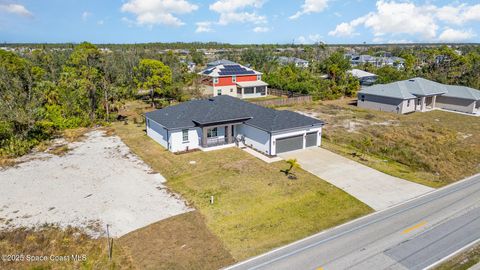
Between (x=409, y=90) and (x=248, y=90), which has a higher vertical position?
(x=409, y=90)

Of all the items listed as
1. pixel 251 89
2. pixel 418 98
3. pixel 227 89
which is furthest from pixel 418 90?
pixel 227 89

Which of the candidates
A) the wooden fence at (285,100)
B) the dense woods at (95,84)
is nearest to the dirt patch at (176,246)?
the dense woods at (95,84)

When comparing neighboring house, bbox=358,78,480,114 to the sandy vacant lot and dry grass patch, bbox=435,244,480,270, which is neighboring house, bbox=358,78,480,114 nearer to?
dry grass patch, bbox=435,244,480,270

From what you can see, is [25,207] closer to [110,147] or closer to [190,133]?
[110,147]

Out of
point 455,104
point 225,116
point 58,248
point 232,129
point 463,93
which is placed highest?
point 463,93

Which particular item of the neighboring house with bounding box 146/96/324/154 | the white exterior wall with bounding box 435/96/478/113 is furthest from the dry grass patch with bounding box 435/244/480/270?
the white exterior wall with bounding box 435/96/478/113

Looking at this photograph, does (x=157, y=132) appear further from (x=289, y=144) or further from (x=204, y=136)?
(x=289, y=144)

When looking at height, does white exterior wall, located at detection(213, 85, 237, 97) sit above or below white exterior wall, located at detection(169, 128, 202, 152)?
above
